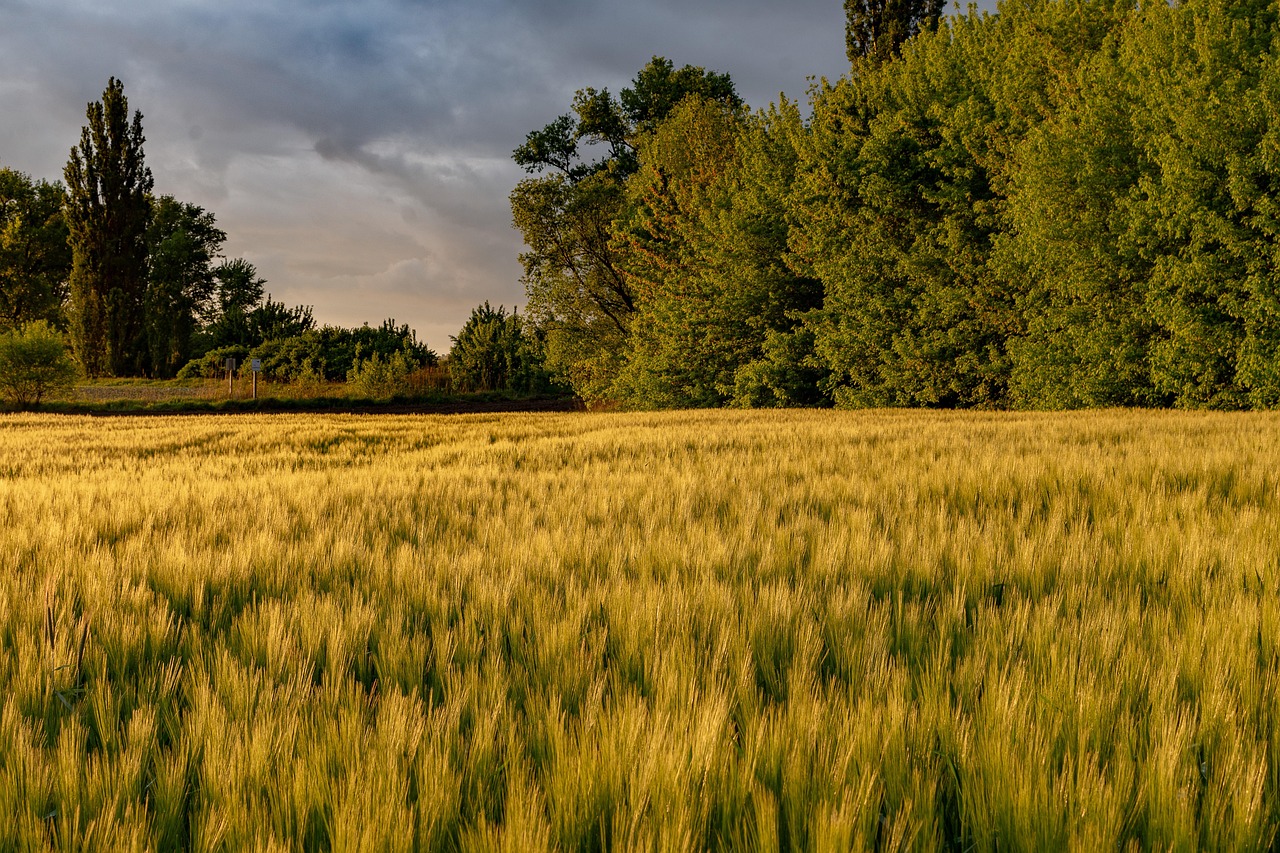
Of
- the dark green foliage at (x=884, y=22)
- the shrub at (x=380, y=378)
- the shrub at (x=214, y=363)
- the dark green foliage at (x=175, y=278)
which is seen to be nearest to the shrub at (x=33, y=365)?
the shrub at (x=380, y=378)

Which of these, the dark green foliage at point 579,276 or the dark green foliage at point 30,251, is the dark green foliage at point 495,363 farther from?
the dark green foliage at point 30,251

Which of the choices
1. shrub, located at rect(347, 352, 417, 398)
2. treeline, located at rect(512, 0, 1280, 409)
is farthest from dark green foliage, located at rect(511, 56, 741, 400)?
shrub, located at rect(347, 352, 417, 398)

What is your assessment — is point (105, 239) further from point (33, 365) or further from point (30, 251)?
point (33, 365)

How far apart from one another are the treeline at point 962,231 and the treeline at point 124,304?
1588 cm

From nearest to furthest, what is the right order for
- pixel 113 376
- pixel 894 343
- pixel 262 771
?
pixel 262 771, pixel 894 343, pixel 113 376

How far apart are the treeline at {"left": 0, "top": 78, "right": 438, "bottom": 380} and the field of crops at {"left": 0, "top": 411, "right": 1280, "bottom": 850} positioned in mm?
35809

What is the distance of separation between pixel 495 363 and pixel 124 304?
23.5 meters

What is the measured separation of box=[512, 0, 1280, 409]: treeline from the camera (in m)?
14.9

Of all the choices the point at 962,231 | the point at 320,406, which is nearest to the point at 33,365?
the point at 320,406

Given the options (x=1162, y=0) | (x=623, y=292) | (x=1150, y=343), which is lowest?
(x=1150, y=343)

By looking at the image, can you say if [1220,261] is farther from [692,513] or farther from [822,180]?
[692,513]

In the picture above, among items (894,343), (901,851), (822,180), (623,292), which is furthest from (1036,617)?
(623,292)

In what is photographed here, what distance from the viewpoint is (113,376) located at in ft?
146

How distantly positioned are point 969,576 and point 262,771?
6.84ft
